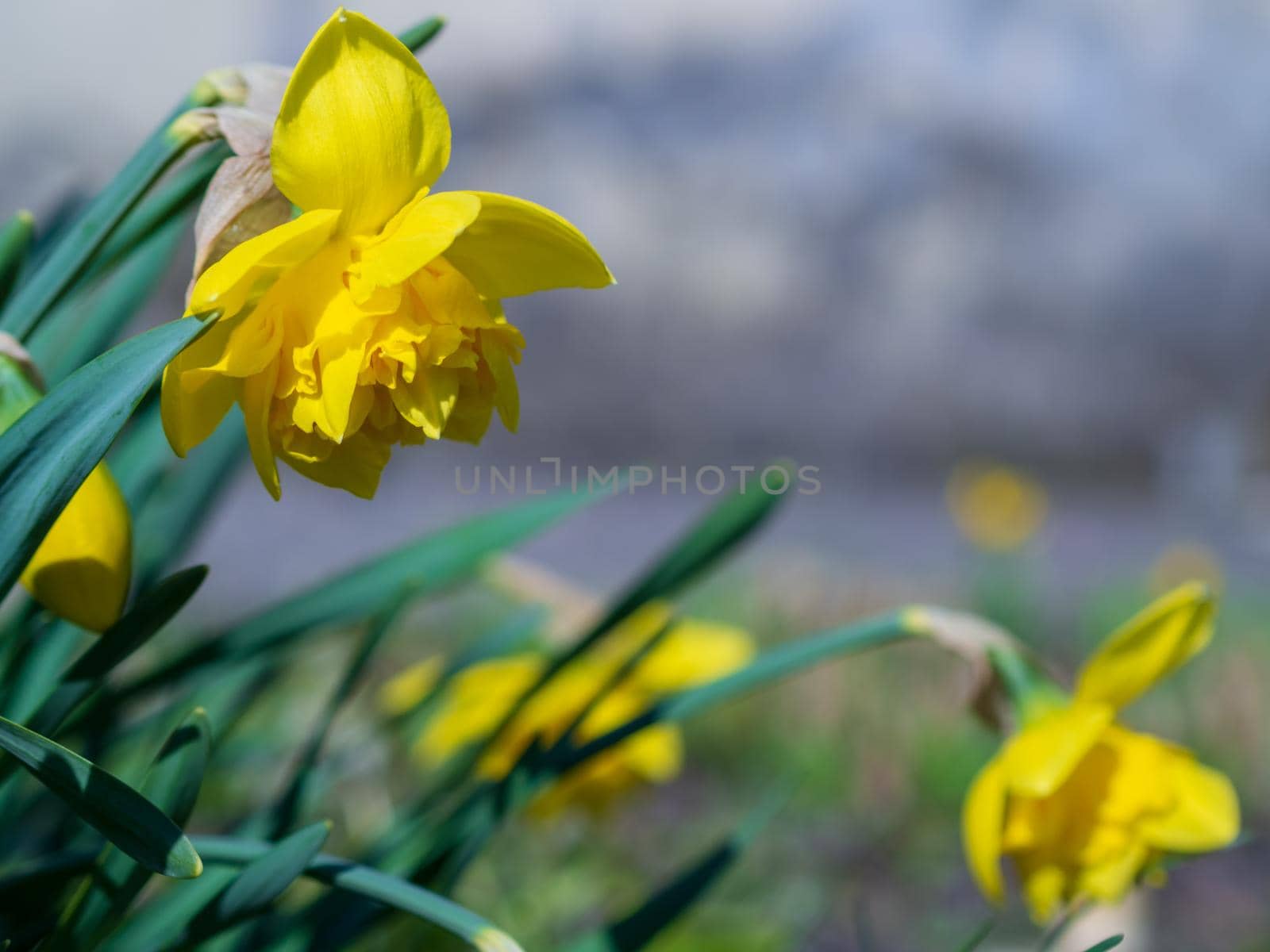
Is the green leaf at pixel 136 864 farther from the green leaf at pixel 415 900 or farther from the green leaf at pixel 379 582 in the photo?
the green leaf at pixel 379 582

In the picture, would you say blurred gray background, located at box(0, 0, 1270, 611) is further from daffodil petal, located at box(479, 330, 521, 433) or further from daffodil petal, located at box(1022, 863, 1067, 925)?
daffodil petal, located at box(479, 330, 521, 433)

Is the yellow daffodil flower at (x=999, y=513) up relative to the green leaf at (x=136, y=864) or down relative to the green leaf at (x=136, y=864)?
down

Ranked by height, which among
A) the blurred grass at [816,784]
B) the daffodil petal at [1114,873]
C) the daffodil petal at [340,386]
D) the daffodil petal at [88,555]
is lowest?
the blurred grass at [816,784]

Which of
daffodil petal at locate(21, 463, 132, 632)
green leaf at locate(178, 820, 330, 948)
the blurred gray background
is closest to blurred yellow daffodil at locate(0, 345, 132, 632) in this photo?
daffodil petal at locate(21, 463, 132, 632)

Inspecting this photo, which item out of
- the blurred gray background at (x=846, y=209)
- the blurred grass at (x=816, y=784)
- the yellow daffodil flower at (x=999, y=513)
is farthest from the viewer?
the blurred gray background at (x=846, y=209)

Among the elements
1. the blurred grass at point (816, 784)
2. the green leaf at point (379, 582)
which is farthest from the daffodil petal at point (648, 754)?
the green leaf at point (379, 582)

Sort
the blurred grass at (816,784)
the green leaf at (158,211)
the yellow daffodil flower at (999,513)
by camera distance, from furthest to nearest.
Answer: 1. the yellow daffodil flower at (999,513)
2. the blurred grass at (816,784)
3. the green leaf at (158,211)

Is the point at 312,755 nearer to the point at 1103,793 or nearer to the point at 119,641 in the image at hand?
the point at 119,641

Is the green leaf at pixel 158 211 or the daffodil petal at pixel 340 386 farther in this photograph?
the green leaf at pixel 158 211
